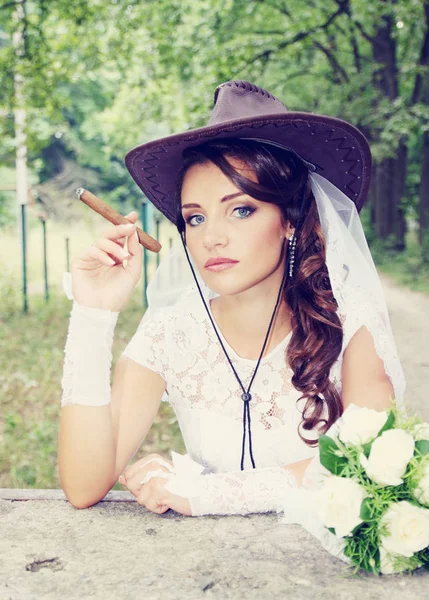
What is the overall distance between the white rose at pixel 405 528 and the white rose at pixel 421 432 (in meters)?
0.15

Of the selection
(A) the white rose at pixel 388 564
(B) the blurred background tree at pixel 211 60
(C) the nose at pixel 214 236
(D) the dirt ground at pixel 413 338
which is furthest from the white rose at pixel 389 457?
(B) the blurred background tree at pixel 211 60

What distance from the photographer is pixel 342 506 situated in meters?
1.38

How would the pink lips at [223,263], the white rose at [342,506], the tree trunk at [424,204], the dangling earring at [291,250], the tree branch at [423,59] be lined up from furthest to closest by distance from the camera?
the tree trunk at [424,204]
the tree branch at [423,59]
the dangling earring at [291,250]
the pink lips at [223,263]
the white rose at [342,506]

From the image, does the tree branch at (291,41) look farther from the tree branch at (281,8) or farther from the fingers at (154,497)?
the fingers at (154,497)

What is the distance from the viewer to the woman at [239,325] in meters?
2.02

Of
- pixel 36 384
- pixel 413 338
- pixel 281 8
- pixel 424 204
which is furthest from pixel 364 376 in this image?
pixel 281 8

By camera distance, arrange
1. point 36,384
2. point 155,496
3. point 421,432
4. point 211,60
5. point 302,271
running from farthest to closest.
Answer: point 211,60 → point 36,384 → point 302,271 → point 155,496 → point 421,432

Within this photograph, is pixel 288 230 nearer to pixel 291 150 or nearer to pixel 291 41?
pixel 291 150

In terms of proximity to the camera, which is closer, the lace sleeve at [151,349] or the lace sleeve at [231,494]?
the lace sleeve at [231,494]

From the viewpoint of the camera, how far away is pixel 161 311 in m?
2.51

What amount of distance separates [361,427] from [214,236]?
844 mm

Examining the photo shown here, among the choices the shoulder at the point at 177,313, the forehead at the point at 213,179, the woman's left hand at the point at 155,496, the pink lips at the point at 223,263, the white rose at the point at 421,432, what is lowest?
the woman's left hand at the point at 155,496

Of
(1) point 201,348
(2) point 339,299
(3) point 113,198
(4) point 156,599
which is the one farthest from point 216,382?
(3) point 113,198

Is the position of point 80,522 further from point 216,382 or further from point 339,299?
point 339,299
